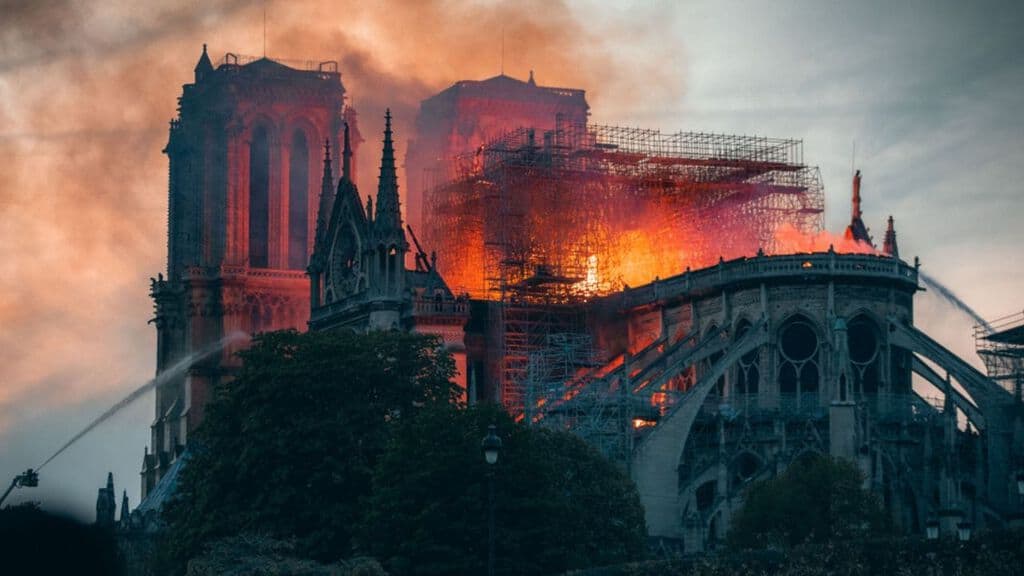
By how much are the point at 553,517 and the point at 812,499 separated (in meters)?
15.9

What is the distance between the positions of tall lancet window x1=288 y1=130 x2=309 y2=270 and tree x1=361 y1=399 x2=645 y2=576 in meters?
63.9

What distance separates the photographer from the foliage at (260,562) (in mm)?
74125

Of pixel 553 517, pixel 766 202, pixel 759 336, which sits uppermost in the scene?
pixel 766 202

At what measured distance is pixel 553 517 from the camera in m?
81.0

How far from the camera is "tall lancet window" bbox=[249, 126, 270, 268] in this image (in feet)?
493

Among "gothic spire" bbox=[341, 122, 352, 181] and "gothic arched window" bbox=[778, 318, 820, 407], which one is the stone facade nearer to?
"gothic arched window" bbox=[778, 318, 820, 407]

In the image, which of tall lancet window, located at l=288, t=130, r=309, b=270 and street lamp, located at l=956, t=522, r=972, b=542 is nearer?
street lamp, located at l=956, t=522, r=972, b=542

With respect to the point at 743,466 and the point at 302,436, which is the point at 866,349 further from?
the point at 302,436

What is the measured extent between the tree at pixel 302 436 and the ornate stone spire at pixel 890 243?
3444 centimetres

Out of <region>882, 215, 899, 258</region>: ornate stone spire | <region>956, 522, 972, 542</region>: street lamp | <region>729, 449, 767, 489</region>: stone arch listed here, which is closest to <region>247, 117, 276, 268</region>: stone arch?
<region>882, 215, 899, 258</region>: ornate stone spire

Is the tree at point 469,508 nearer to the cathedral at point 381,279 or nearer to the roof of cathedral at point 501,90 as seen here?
the cathedral at point 381,279

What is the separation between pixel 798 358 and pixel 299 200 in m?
49.5

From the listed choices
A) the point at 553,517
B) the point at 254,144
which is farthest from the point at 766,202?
the point at 553,517

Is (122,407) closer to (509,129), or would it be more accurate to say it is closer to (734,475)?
(509,129)
